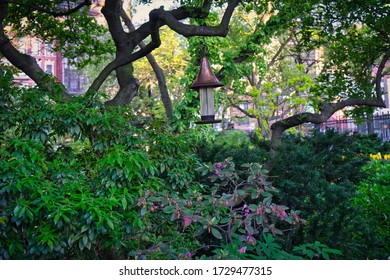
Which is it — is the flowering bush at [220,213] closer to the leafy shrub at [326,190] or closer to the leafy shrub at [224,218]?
the leafy shrub at [224,218]

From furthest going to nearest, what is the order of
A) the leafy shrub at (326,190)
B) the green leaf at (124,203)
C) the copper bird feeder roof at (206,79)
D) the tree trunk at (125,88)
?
the tree trunk at (125,88), the copper bird feeder roof at (206,79), the leafy shrub at (326,190), the green leaf at (124,203)

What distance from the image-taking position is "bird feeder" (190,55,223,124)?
588 cm

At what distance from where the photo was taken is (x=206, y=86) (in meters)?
5.92

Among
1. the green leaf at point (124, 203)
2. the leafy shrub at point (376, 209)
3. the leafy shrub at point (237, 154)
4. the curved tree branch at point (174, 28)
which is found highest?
the curved tree branch at point (174, 28)

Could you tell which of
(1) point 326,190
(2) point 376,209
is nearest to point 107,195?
(1) point 326,190

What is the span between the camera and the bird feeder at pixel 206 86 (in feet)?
19.3

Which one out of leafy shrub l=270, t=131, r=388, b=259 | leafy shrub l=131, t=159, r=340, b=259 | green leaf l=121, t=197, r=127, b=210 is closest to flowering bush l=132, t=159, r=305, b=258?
leafy shrub l=131, t=159, r=340, b=259

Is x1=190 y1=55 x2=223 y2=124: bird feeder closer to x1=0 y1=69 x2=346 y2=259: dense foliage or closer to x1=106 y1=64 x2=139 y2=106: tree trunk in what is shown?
x1=0 y1=69 x2=346 y2=259: dense foliage

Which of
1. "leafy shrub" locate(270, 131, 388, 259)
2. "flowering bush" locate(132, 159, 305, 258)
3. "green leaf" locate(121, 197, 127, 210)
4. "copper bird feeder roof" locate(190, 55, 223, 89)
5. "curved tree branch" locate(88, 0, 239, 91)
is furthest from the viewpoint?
"copper bird feeder roof" locate(190, 55, 223, 89)

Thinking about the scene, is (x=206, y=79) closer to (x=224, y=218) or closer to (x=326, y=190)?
(x=326, y=190)

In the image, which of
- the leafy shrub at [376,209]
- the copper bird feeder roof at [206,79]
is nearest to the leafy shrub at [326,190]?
the leafy shrub at [376,209]

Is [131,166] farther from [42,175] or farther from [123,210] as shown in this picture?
[42,175]

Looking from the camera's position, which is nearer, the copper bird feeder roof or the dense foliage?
the dense foliage

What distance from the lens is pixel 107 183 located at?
4.26 meters
